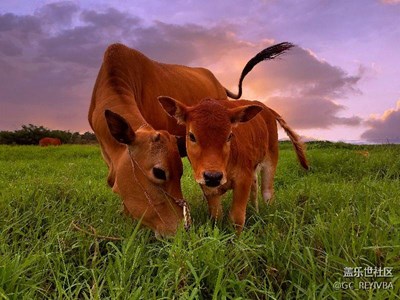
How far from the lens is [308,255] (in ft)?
11.1

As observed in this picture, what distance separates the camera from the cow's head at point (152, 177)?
14.4 feet

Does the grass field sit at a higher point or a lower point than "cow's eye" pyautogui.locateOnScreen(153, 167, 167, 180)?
lower

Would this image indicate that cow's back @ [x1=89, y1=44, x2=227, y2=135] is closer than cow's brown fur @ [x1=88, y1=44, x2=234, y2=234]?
No

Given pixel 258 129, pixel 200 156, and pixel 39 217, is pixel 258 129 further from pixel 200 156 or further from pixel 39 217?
pixel 39 217

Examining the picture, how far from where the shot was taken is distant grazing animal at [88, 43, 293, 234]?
175 inches

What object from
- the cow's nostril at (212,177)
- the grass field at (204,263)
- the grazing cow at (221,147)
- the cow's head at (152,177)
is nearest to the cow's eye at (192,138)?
the grazing cow at (221,147)

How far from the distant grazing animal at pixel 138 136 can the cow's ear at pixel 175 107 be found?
0.29 meters

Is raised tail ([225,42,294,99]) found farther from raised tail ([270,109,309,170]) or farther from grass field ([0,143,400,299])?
grass field ([0,143,400,299])

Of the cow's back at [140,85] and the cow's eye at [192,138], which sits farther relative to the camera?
the cow's back at [140,85]

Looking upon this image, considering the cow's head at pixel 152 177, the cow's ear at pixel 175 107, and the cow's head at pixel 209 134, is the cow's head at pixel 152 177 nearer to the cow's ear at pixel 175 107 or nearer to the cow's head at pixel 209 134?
the cow's head at pixel 209 134

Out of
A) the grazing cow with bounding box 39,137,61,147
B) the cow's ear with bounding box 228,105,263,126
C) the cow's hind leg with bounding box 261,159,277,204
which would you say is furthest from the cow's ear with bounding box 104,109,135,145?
the grazing cow with bounding box 39,137,61,147

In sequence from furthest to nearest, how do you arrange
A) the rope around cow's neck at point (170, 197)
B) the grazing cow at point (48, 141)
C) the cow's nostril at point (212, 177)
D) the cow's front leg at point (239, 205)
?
the grazing cow at point (48, 141), the cow's front leg at point (239, 205), the rope around cow's neck at point (170, 197), the cow's nostril at point (212, 177)

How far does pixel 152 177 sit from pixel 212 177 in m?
0.69

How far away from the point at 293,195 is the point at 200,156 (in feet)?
7.80
